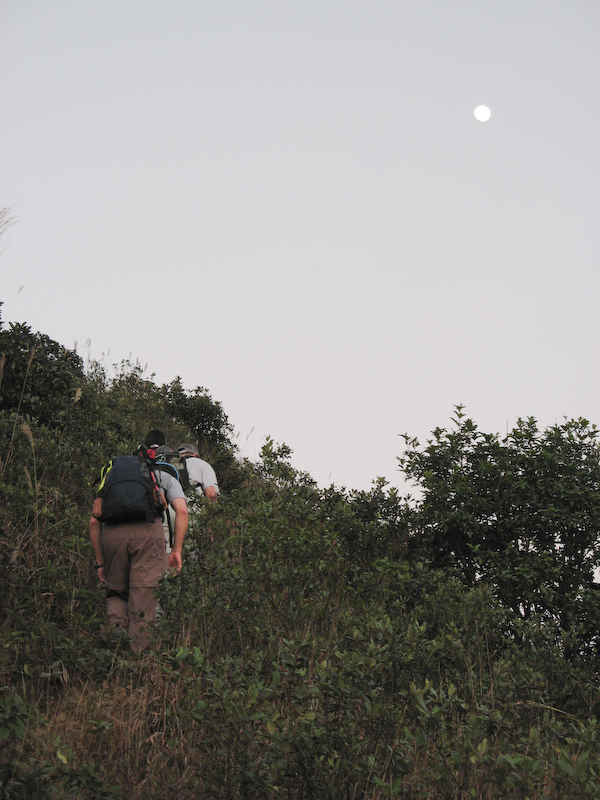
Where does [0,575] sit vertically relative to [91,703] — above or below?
above

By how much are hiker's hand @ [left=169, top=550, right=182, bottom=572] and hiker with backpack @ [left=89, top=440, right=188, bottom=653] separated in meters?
0.18

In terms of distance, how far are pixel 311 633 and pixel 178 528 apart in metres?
1.41

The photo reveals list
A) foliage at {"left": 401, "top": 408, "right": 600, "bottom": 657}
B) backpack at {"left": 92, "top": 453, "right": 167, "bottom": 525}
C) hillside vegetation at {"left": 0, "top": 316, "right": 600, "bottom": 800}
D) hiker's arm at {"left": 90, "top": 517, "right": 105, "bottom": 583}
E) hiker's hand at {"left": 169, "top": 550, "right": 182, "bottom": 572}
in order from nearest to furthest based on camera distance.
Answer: hillside vegetation at {"left": 0, "top": 316, "right": 600, "bottom": 800} < backpack at {"left": 92, "top": 453, "right": 167, "bottom": 525} < hiker's arm at {"left": 90, "top": 517, "right": 105, "bottom": 583} < hiker's hand at {"left": 169, "top": 550, "right": 182, "bottom": 572} < foliage at {"left": 401, "top": 408, "right": 600, "bottom": 657}

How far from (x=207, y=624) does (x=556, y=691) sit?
3228 millimetres

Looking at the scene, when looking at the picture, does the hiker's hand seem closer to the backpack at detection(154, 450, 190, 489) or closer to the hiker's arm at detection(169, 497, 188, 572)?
the hiker's arm at detection(169, 497, 188, 572)

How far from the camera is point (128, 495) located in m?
5.22

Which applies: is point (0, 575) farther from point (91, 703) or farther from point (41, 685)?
point (91, 703)

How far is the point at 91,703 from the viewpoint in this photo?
408 cm

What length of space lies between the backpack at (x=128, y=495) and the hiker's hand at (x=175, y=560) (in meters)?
0.47

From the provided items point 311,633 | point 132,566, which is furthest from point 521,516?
point 132,566

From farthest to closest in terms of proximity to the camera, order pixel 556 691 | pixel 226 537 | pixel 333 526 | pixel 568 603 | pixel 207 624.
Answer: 1. pixel 333 526
2. pixel 568 603
3. pixel 226 537
4. pixel 556 691
5. pixel 207 624

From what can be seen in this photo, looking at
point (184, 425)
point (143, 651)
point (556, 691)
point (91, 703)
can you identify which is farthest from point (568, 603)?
point (184, 425)

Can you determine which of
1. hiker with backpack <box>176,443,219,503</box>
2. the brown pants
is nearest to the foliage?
hiker with backpack <box>176,443,219,503</box>

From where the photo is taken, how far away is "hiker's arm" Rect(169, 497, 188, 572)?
5667 mm
